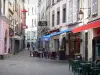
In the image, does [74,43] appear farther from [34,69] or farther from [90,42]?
[34,69]

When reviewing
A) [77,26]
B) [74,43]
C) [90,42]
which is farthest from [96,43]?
[74,43]

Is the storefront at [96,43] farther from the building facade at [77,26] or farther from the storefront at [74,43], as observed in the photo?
the storefront at [74,43]

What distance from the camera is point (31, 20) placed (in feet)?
290

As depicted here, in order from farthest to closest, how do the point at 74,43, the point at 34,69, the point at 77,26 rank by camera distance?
the point at 74,43 < the point at 77,26 < the point at 34,69

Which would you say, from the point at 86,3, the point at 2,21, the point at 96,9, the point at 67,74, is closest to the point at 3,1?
the point at 2,21

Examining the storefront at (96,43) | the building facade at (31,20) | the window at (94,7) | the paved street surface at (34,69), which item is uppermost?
the building facade at (31,20)

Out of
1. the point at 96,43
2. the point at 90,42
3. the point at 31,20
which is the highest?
the point at 31,20

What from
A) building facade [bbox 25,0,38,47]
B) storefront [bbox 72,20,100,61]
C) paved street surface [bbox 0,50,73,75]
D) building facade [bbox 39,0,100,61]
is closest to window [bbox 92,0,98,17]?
building facade [bbox 39,0,100,61]

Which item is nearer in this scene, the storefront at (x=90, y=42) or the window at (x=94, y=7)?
the window at (x=94, y=7)

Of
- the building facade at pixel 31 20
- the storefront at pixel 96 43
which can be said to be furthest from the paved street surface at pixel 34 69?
the building facade at pixel 31 20

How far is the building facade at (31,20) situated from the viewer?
87.9m

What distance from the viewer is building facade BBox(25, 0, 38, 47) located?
87.9 meters

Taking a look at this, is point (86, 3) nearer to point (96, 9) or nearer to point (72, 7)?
point (96, 9)

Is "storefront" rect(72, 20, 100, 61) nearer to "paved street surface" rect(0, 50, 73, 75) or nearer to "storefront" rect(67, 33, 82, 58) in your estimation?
"storefront" rect(67, 33, 82, 58)
